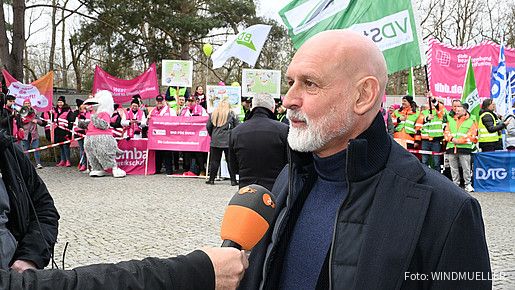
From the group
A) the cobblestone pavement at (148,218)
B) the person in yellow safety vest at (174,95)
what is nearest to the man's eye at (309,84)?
the cobblestone pavement at (148,218)

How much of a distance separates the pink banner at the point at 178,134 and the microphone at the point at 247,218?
1075cm

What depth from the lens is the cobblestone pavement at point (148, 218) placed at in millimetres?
6258

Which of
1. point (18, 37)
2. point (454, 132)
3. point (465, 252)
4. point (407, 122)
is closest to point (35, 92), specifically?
point (18, 37)

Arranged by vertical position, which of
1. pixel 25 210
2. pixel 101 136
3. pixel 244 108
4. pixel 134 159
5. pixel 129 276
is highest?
pixel 244 108

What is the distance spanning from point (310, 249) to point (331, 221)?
0.13 metres

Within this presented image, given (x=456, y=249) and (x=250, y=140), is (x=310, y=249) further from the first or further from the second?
(x=250, y=140)

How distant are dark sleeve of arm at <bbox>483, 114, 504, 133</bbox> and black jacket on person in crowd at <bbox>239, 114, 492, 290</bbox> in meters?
10.2

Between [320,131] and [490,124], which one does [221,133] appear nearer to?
[490,124]

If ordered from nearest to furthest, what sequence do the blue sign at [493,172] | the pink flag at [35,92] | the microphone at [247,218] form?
the microphone at [247,218]
the blue sign at [493,172]
the pink flag at [35,92]

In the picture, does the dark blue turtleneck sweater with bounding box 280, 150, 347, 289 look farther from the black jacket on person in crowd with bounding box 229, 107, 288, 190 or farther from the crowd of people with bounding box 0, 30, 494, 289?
the black jacket on person in crowd with bounding box 229, 107, 288, 190

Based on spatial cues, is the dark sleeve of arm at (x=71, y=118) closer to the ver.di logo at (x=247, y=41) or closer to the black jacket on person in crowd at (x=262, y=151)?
the ver.di logo at (x=247, y=41)

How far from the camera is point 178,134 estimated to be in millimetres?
12750

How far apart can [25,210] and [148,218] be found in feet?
17.8

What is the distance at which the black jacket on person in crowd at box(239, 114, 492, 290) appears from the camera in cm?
163
